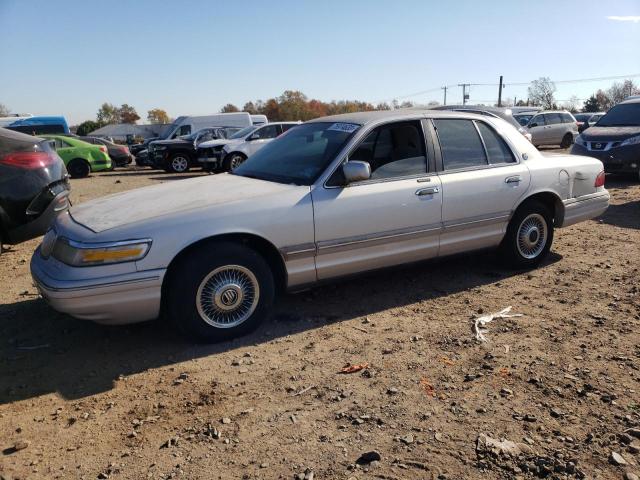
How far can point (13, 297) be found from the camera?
15.8 feet

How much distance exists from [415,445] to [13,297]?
13.2 ft

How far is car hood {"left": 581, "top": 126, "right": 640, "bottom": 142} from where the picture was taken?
10484 mm

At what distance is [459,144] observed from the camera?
4.75 metres

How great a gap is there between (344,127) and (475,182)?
129 centimetres

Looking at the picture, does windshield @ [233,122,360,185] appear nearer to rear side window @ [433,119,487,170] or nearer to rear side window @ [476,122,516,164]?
rear side window @ [433,119,487,170]

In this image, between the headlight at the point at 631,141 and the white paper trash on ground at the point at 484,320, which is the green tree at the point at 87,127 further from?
the white paper trash on ground at the point at 484,320

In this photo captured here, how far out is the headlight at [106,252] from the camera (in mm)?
3332

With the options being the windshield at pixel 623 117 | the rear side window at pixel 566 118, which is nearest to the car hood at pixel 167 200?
the windshield at pixel 623 117

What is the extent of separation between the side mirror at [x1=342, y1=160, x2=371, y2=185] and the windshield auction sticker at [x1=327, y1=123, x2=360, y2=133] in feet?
1.61

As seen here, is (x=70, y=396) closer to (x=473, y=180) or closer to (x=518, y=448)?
(x=518, y=448)

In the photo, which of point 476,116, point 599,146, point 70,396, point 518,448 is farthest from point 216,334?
point 599,146

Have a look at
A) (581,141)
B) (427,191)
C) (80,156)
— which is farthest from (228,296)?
(80,156)

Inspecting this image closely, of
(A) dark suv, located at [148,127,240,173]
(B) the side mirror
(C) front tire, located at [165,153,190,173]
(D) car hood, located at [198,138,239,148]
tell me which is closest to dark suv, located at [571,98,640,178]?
(B) the side mirror

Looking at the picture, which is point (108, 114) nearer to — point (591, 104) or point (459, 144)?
point (591, 104)
